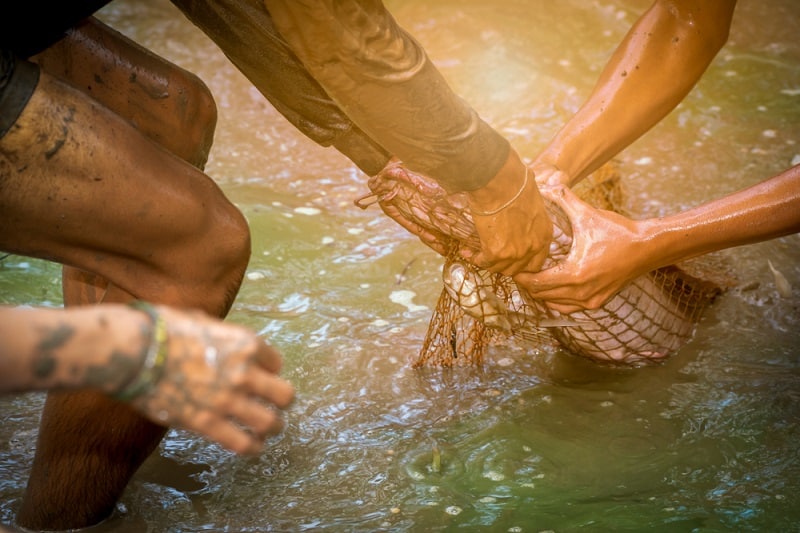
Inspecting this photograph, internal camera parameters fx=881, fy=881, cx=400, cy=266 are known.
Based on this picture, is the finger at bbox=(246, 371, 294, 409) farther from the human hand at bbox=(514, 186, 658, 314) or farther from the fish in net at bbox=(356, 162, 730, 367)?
the human hand at bbox=(514, 186, 658, 314)

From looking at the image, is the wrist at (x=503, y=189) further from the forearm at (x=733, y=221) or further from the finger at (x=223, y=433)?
the finger at (x=223, y=433)

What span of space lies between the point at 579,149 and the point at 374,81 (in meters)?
1.08

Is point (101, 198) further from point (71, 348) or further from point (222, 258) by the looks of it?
point (71, 348)

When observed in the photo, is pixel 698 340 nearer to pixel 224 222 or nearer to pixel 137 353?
pixel 224 222

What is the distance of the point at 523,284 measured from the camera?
8.41 feet

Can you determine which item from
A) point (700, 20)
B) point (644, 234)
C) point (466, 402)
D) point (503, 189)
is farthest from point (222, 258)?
point (700, 20)

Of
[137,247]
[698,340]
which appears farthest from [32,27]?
[698,340]

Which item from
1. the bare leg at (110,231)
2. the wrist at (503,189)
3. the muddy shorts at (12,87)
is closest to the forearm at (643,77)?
the wrist at (503,189)

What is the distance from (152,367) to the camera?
116 centimetres

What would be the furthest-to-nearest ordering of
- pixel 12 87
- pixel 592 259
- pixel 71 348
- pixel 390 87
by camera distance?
pixel 592 259 → pixel 390 87 → pixel 12 87 → pixel 71 348

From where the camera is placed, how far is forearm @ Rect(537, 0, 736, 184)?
272 cm

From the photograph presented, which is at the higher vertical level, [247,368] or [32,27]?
[32,27]

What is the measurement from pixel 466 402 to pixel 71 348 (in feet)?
5.73

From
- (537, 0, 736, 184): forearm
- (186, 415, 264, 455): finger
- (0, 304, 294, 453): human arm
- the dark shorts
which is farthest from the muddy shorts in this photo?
(537, 0, 736, 184): forearm
